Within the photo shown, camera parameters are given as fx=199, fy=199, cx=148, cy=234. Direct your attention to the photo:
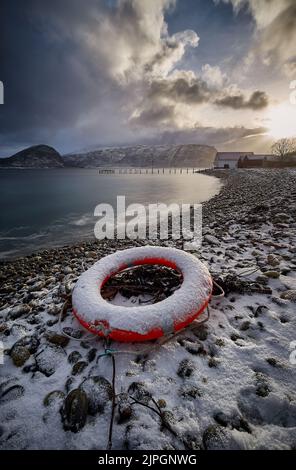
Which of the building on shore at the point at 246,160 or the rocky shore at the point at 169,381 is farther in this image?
the building on shore at the point at 246,160

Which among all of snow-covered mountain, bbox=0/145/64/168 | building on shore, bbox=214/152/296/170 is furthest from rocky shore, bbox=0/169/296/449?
snow-covered mountain, bbox=0/145/64/168

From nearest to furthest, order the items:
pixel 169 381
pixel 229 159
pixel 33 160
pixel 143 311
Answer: pixel 169 381, pixel 143 311, pixel 229 159, pixel 33 160

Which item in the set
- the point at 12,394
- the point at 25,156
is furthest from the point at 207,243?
the point at 25,156

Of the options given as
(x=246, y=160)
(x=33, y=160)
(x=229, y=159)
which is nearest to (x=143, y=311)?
(x=246, y=160)

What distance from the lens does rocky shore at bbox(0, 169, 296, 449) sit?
139 centimetres

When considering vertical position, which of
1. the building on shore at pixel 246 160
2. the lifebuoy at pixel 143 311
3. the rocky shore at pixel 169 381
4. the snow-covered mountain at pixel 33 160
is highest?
the snow-covered mountain at pixel 33 160

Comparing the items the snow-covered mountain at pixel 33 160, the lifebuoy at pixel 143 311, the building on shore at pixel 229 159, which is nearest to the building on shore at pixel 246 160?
the building on shore at pixel 229 159

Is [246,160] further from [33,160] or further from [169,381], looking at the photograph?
[33,160]

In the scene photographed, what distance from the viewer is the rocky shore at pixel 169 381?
139 cm

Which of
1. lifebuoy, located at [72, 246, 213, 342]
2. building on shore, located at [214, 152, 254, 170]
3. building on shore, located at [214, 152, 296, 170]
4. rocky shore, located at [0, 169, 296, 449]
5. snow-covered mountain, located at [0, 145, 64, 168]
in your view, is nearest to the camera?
rocky shore, located at [0, 169, 296, 449]

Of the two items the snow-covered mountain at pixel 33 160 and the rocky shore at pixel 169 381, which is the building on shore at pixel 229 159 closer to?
the rocky shore at pixel 169 381

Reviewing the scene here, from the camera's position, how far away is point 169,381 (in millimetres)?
1727

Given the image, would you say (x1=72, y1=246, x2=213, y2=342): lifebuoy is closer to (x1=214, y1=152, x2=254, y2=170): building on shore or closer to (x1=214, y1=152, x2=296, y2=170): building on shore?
(x1=214, y1=152, x2=296, y2=170): building on shore

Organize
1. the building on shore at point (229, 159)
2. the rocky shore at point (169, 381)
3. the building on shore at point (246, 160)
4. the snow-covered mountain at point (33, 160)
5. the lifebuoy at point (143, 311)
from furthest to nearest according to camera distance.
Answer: the snow-covered mountain at point (33, 160)
the building on shore at point (229, 159)
the building on shore at point (246, 160)
the lifebuoy at point (143, 311)
the rocky shore at point (169, 381)
